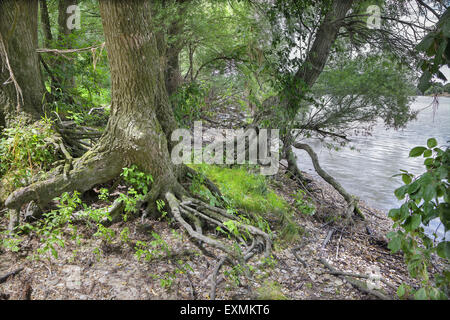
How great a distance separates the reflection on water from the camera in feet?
28.3

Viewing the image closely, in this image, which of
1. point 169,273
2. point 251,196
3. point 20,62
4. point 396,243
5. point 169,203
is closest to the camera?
point 396,243

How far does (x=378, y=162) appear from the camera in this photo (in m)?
11.5

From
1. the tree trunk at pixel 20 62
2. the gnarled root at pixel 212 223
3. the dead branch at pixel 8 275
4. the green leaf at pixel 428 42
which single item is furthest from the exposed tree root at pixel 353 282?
the tree trunk at pixel 20 62

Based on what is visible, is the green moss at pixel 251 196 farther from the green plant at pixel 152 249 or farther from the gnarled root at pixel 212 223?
the green plant at pixel 152 249

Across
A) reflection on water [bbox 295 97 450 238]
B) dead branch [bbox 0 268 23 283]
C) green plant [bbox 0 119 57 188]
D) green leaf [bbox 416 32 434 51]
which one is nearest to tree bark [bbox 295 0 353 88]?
reflection on water [bbox 295 97 450 238]

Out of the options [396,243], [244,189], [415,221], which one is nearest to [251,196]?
[244,189]

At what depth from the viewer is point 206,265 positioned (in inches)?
114

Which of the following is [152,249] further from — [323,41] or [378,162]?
[378,162]

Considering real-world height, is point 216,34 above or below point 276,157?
above

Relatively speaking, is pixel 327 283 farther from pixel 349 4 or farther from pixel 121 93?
pixel 349 4

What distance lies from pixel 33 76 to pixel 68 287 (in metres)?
2.63

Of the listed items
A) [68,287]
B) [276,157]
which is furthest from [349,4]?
[68,287]

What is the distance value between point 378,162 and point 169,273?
444 inches
